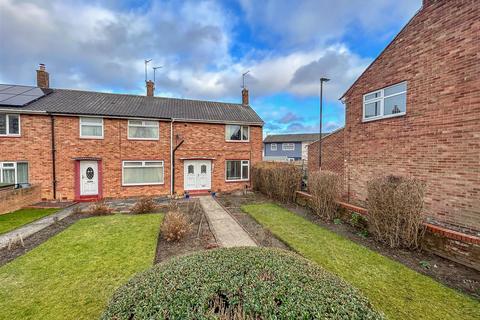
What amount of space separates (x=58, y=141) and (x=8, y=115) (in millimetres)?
2535

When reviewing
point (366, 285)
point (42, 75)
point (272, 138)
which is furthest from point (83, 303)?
point (272, 138)

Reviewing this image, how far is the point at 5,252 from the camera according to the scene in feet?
18.5

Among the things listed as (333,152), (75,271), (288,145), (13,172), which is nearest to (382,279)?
(75,271)

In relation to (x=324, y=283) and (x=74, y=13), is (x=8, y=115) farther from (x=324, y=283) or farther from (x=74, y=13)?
(x=324, y=283)

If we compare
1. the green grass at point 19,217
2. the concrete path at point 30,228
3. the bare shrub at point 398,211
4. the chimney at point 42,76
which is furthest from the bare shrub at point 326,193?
the chimney at point 42,76

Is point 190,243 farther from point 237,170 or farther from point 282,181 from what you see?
point 237,170

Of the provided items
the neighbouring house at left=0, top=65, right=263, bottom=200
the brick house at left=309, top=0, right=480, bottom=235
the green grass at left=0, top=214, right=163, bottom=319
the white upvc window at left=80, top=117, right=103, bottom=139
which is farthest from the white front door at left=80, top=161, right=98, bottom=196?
the brick house at left=309, top=0, right=480, bottom=235

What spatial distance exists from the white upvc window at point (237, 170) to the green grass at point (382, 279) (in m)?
8.48

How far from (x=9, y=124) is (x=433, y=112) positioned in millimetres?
18944

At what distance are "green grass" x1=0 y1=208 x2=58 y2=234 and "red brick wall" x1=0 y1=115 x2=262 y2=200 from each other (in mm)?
2287

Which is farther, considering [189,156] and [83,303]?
[189,156]

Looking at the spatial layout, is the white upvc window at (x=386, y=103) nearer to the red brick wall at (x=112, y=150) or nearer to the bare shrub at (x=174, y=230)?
the red brick wall at (x=112, y=150)

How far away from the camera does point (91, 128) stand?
1249 cm

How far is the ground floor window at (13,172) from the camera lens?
11164 mm
